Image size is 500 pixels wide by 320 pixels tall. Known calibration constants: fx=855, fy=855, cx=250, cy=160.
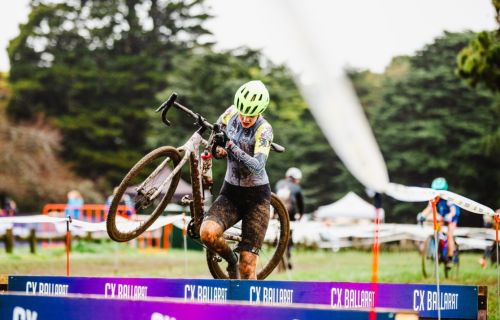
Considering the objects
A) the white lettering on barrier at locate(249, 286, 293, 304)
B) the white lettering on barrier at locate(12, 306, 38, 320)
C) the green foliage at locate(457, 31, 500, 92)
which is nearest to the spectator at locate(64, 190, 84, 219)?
the green foliage at locate(457, 31, 500, 92)

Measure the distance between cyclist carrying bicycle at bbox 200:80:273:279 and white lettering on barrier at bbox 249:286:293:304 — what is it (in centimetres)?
118

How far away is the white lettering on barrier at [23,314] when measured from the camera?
6430 millimetres

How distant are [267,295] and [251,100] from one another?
216 centimetres

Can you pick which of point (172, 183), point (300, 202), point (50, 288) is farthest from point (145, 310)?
point (300, 202)

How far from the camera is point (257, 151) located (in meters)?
9.38

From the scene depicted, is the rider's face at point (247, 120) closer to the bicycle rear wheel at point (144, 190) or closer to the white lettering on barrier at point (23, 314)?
the bicycle rear wheel at point (144, 190)

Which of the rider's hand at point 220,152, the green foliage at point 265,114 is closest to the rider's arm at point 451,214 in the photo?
the rider's hand at point 220,152

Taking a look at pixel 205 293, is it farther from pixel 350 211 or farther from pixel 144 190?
pixel 350 211

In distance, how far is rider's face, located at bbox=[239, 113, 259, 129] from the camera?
9.42 meters

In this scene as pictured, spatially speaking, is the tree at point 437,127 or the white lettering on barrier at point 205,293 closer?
the white lettering on barrier at point 205,293

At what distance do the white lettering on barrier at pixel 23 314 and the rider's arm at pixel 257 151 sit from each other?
3257 mm

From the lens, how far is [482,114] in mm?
59938

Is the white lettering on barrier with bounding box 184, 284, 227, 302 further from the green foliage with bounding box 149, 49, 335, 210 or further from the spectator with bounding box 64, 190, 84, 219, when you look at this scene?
the green foliage with bounding box 149, 49, 335, 210

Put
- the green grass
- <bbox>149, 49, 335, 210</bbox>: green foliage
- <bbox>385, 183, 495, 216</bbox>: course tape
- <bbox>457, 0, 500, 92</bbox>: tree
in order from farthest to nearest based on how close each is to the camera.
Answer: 1. <bbox>149, 49, 335, 210</bbox>: green foliage
2. <bbox>457, 0, 500, 92</bbox>: tree
3. the green grass
4. <bbox>385, 183, 495, 216</bbox>: course tape
